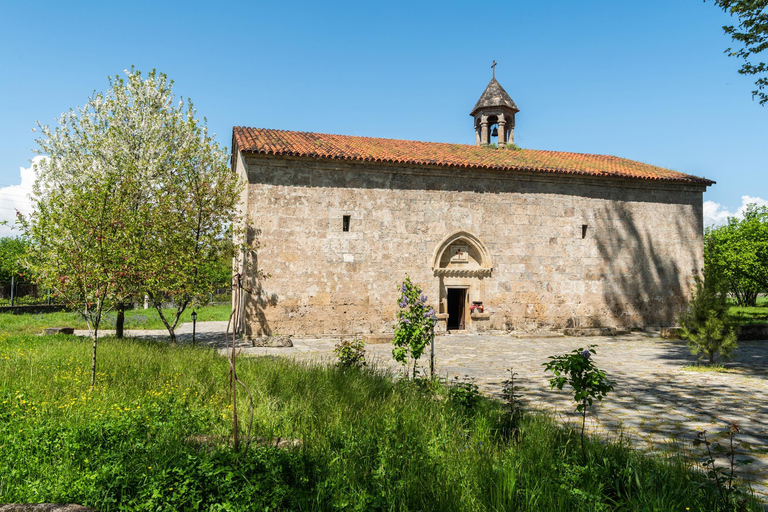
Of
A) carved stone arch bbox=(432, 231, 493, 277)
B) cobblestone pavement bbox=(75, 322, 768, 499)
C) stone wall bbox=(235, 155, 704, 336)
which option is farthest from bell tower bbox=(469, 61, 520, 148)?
cobblestone pavement bbox=(75, 322, 768, 499)

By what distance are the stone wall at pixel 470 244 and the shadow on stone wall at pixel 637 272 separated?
0.05 m

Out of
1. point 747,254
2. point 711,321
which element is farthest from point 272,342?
point 747,254

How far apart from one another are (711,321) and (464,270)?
28.0ft

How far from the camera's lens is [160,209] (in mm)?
12484

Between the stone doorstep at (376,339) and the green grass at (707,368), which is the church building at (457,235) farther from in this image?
the green grass at (707,368)

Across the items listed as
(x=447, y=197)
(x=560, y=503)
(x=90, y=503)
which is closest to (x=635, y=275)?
(x=447, y=197)

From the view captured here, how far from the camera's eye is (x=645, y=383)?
28.8ft

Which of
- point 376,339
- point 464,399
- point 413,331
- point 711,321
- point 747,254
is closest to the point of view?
point 464,399

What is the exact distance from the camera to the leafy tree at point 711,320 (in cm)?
1023

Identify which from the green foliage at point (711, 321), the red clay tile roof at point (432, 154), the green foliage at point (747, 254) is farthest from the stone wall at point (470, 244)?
the green foliage at point (747, 254)

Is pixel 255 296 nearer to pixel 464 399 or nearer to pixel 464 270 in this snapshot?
pixel 464 270

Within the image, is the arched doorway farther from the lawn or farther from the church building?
the lawn

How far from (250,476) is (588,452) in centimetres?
313

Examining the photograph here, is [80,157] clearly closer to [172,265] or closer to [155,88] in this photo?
[155,88]
